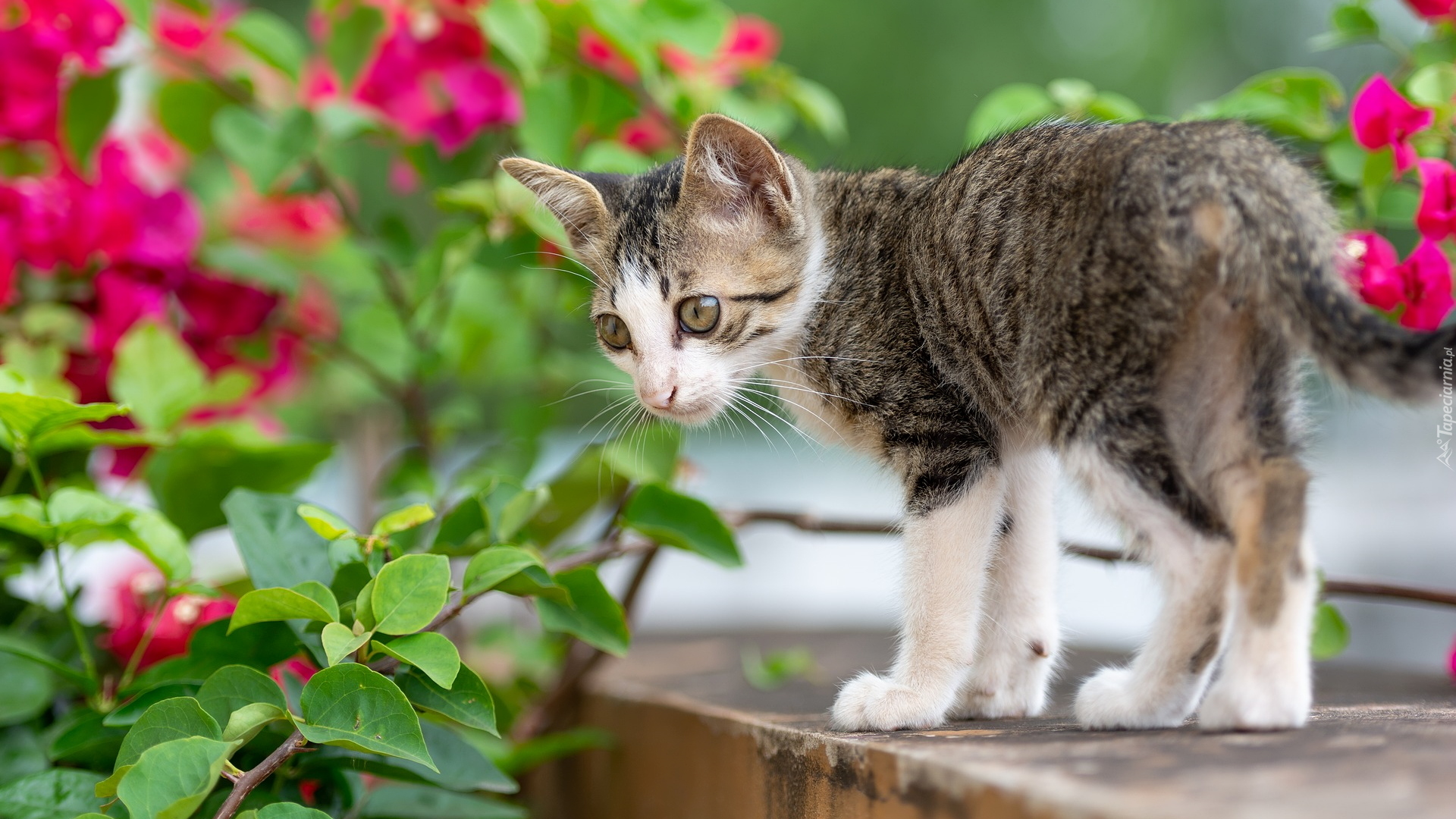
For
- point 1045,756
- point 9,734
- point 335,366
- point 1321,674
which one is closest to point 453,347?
point 335,366

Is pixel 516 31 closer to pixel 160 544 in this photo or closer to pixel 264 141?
pixel 264 141

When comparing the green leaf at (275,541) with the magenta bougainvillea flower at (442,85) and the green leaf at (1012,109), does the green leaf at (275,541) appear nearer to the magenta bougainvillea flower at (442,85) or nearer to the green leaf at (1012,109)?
the magenta bougainvillea flower at (442,85)

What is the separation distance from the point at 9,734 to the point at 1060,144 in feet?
5.32

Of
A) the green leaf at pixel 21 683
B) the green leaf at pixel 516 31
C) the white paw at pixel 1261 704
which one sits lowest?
the green leaf at pixel 21 683

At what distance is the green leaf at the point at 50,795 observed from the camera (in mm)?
1187

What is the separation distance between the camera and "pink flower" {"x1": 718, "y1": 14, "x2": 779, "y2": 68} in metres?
Result: 2.18

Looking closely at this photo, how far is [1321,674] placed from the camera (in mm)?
1902

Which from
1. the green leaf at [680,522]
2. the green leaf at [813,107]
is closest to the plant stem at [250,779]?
the green leaf at [680,522]

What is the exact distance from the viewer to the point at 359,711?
106 cm

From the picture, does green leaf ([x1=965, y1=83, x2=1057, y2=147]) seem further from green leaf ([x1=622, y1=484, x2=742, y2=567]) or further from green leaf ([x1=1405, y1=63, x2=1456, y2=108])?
green leaf ([x1=622, y1=484, x2=742, y2=567])

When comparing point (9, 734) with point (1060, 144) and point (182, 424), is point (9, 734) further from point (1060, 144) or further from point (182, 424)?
point (1060, 144)

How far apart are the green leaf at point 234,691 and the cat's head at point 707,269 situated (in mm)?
616

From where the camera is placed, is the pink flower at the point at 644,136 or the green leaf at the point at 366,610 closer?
the green leaf at the point at 366,610

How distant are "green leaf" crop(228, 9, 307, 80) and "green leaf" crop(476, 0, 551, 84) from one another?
14.1 inches
